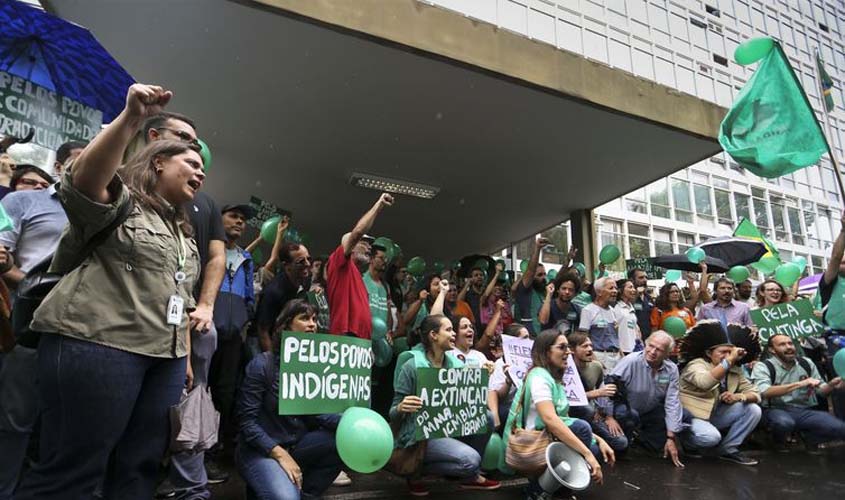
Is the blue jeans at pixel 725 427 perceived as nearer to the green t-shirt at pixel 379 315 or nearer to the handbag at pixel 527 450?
the handbag at pixel 527 450

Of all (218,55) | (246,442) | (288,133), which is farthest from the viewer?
(288,133)

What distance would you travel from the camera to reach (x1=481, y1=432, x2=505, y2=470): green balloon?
3944 millimetres

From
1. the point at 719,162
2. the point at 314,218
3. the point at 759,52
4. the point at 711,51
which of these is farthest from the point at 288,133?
the point at 719,162

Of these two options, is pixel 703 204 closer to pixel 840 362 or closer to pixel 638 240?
pixel 638 240

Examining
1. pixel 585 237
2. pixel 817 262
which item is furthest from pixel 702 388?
pixel 817 262

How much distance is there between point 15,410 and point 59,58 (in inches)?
96.5

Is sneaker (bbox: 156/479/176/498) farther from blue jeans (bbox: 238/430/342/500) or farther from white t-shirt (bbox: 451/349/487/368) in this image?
white t-shirt (bbox: 451/349/487/368)

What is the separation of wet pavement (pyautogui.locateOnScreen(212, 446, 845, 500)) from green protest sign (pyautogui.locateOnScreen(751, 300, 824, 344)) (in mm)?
1348

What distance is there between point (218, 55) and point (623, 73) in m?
4.46

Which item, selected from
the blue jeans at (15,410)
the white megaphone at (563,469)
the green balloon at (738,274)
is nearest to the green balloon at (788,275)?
the green balloon at (738,274)

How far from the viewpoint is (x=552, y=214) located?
33.2 feet

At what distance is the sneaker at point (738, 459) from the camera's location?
15.5 ft

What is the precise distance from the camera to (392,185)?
8.57 meters

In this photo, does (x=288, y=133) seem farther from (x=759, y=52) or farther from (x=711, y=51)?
(x=711, y=51)
